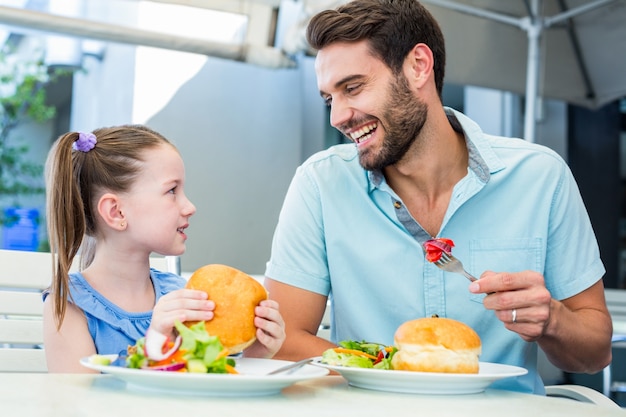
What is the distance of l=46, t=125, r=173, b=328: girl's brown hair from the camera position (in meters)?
1.94

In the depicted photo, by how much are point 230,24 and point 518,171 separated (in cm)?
290

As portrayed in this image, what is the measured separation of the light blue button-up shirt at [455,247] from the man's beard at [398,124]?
61 mm

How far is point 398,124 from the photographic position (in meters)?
2.06

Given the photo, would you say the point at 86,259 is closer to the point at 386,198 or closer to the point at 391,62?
the point at 386,198

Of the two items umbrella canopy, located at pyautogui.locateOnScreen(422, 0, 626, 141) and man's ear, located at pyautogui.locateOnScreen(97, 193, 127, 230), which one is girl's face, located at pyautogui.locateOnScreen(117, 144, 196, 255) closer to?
man's ear, located at pyautogui.locateOnScreen(97, 193, 127, 230)

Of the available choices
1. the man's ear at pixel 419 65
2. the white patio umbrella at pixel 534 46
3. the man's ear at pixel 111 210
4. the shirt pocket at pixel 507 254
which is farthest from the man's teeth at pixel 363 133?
the white patio umbrella at pixel 534 46

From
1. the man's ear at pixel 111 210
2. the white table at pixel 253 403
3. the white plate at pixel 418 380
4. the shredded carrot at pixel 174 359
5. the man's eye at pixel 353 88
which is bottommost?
the white table at pixel 253 403

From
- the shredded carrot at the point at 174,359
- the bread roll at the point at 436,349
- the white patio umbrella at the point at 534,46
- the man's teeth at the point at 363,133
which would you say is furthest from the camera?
the white patio umbrella at the point at 534,46

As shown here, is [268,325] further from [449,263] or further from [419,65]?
[419,65]

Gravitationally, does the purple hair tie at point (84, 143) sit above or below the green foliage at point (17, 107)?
below

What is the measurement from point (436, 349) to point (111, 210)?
1.07 m

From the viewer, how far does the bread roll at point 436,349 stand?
4.01 ft

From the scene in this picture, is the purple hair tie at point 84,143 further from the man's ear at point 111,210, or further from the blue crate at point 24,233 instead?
the blue crate at point 24,233

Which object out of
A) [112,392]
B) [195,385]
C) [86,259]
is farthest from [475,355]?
[86,259]
